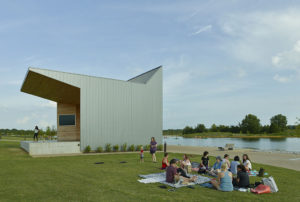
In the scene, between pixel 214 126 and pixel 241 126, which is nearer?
pixel 241 126

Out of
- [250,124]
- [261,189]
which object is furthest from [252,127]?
[261,189]

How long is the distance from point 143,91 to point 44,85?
28.4 ft

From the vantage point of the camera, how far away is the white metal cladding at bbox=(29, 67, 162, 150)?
18328mm

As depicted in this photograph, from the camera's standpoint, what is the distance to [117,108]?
2017cm

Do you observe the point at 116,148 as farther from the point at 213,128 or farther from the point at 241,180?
the point at 213,128

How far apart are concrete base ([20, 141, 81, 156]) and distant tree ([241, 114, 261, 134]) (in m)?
91.9

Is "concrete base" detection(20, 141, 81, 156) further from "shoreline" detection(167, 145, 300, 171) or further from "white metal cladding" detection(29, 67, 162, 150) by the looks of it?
"shoreline" detection(167, 145, 300, 171)

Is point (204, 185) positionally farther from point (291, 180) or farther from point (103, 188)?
point (291, 180)

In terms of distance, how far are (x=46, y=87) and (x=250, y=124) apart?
94876 millimetres

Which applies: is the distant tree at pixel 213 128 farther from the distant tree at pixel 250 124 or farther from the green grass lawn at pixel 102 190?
the green grass lawn at pixel 102 190

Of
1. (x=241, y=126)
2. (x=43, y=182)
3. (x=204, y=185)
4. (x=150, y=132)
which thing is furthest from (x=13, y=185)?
(x=241, y=126)

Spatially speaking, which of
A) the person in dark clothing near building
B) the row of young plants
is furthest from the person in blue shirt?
the row of young plants

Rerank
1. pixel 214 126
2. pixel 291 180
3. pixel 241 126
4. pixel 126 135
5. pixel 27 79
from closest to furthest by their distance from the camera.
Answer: pixel 291 180 < pixel 27 79 < pixel 126 135 < pixel 241 126 < pixel 214 126

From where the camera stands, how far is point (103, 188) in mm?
7324
